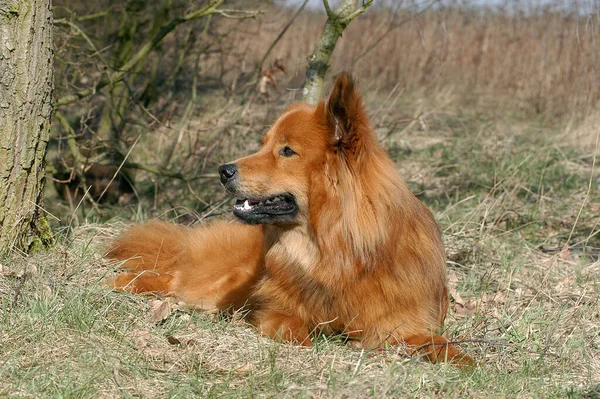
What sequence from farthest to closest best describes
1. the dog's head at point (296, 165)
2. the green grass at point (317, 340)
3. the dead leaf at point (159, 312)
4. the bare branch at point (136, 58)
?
the bare branch at point (136, 58) < the dead leaf at point (159, 312) < the dog's head at point (296, 165) < the green grass at point (317, 340)

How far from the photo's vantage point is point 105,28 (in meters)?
9.10

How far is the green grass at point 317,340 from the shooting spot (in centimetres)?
310

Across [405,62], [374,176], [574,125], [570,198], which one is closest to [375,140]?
[374,176]

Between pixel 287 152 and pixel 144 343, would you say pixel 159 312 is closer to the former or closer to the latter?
pixel 144 343

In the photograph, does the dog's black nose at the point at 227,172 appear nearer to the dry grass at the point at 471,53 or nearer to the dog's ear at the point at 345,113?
the dog's ear at the point at 345,113

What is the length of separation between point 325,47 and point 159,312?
8.10ft

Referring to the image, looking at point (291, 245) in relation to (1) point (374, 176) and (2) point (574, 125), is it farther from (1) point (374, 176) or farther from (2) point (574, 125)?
(2) point (574, 125)

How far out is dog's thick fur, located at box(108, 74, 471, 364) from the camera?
3.60 metres

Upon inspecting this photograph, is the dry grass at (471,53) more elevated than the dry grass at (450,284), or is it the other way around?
the dry grass at (471,53)

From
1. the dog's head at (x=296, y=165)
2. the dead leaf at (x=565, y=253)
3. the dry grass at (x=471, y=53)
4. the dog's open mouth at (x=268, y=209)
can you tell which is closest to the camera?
the dog's head at (x=296, y=165)

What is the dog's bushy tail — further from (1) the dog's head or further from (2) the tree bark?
(2) the tree bark

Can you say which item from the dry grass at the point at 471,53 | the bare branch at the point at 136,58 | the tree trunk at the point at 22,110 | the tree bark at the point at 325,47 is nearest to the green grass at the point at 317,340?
the tree trunk at the point at 22,110

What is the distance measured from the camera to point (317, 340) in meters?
3.82

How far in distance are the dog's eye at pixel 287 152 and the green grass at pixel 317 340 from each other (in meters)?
1.05
